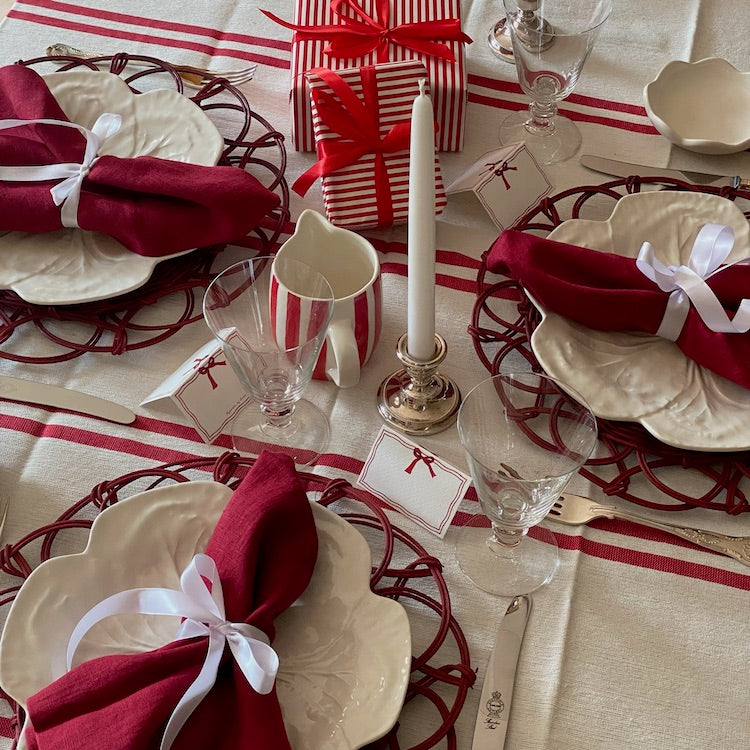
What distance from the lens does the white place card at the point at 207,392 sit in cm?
77

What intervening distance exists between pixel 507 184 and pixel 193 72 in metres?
0.39

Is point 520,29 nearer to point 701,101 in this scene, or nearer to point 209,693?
point 701,101

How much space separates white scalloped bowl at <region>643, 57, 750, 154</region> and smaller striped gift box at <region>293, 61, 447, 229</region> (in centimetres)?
28

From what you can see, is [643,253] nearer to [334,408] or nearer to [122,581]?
[334,408]

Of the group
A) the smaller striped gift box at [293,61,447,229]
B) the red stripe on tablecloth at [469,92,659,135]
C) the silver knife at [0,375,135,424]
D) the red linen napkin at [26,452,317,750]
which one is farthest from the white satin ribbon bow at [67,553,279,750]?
the red stripe on tablecloth at [469,92,659,135]

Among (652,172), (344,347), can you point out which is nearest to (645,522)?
(344,347)

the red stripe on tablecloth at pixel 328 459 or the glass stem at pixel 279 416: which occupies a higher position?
the glass stem at pixel 279 416

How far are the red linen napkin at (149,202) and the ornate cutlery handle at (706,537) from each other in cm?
41

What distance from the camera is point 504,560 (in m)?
0.71

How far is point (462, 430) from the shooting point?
662mm

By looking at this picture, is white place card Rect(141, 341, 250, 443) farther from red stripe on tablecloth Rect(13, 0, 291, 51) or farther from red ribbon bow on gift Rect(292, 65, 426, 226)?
red stripe on tablecloth Rect(13, 0, 291, 51)

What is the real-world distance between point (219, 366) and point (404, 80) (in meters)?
0.35

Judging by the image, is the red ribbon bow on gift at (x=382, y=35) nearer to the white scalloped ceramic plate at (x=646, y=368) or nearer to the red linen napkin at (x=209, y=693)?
the white scalloped ceramic plate at (x=646, y=368)

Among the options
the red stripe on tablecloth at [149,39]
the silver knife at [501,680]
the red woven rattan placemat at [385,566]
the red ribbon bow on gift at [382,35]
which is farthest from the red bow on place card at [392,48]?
the silver knife at [501,680]
